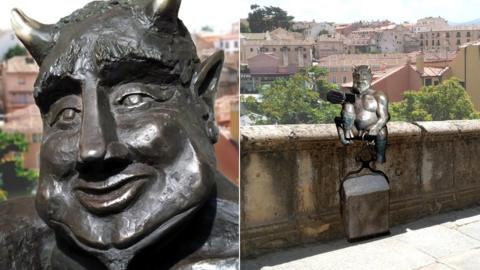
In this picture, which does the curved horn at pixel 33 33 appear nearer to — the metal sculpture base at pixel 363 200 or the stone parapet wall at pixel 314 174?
the stone parapet wall at pixel 314 174

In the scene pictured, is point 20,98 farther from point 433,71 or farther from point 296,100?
point 433,71

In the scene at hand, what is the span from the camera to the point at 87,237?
3.24ft

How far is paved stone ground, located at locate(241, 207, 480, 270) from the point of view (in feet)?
8.11

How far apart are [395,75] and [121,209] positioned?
1.79 m

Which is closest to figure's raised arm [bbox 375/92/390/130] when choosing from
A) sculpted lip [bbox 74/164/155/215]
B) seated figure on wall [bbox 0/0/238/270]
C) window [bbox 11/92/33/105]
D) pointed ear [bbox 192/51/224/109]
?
pointed ear [bbox 192/51/224/109]

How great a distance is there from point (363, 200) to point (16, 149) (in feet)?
15.1

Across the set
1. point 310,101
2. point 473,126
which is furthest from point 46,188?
point 473,126

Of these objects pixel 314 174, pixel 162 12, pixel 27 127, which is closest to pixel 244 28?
pixel 314 174

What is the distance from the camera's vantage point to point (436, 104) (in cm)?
275

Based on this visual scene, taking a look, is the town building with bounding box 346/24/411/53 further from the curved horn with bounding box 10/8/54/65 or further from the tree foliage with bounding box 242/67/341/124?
the curved horn with bounding box 10/8/54/65

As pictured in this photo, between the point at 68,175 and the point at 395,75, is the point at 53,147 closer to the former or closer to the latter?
the point at 68,175

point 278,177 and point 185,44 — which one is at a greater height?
point 185,44

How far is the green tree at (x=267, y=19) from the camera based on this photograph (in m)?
2.18

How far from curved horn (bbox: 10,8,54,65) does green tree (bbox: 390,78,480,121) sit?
1.78 metres
